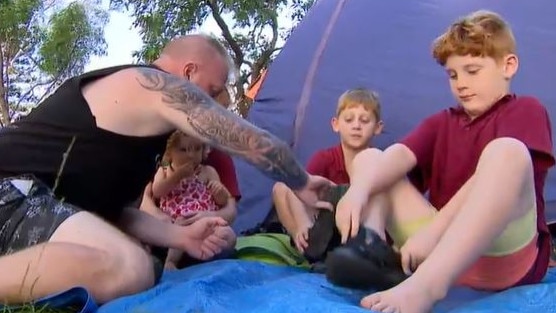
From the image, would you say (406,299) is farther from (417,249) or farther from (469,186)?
(469,186)

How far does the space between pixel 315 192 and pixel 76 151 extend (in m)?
0.54

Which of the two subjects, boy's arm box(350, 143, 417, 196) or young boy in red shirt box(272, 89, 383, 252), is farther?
young boy in red shirt box(272, 89, 383, 252)

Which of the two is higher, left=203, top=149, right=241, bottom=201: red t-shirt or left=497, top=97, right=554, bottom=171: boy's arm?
left=497, top=97, right=554, bottom=171: boy's arm

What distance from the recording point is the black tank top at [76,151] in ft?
5.90

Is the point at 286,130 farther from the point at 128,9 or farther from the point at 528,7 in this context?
the point at 128,9

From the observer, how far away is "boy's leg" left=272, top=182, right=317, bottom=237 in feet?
7.33

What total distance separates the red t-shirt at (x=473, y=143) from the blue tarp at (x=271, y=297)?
0.13 meters

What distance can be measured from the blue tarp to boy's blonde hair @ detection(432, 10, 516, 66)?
20.3 inches

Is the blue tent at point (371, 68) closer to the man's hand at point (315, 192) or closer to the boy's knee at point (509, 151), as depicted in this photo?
the man's hand at point (315, 192)

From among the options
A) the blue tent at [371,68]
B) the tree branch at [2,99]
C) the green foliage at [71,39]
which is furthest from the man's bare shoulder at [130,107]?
the green foliage at [71,39]

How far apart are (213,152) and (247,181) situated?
0.98ft

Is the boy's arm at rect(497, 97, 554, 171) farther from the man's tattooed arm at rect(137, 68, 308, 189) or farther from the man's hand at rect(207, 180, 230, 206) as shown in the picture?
the man's hand at rect(207, 180, 230, 206)

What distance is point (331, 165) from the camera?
2.58 meters

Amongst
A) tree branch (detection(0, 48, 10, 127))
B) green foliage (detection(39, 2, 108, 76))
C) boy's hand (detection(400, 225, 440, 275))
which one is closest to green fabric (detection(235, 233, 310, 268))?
boy's hand (detection(400, 225, 440, 275))
